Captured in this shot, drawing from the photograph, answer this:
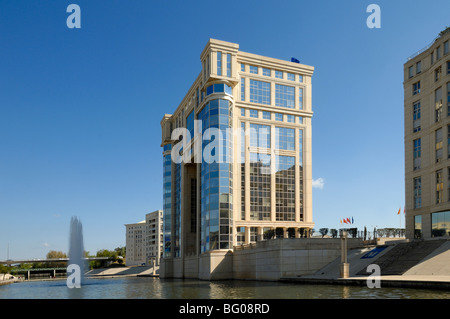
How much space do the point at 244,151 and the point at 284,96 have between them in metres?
15.5

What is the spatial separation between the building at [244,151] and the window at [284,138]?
0.21m

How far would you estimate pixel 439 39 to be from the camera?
219ft

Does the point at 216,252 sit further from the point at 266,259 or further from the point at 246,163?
the point at 246,163

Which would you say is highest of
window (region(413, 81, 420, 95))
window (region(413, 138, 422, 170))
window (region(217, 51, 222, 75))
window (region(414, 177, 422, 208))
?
window (region(217, 51, 222, 75))

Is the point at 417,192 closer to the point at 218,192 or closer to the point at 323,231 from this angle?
A: the point at 323,231

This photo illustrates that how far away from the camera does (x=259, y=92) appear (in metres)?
91.9

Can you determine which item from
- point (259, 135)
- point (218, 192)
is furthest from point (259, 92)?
point (218, 192)

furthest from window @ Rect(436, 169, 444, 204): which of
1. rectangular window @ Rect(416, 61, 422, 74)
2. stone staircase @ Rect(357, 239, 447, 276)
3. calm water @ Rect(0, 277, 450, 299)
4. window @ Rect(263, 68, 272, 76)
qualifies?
window @ Rect(263, 68, 272, 76)

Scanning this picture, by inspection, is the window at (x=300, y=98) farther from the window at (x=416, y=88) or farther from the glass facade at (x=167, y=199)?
the glass facade at (x=167, y=199)

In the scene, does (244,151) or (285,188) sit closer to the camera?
(244,151)

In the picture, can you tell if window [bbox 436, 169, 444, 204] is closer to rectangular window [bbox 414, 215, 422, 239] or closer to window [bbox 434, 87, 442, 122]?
rectangular window [bbox 414, 215, 422, 239]

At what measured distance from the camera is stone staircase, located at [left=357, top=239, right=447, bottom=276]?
153 ft

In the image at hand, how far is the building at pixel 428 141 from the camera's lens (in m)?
64.0
